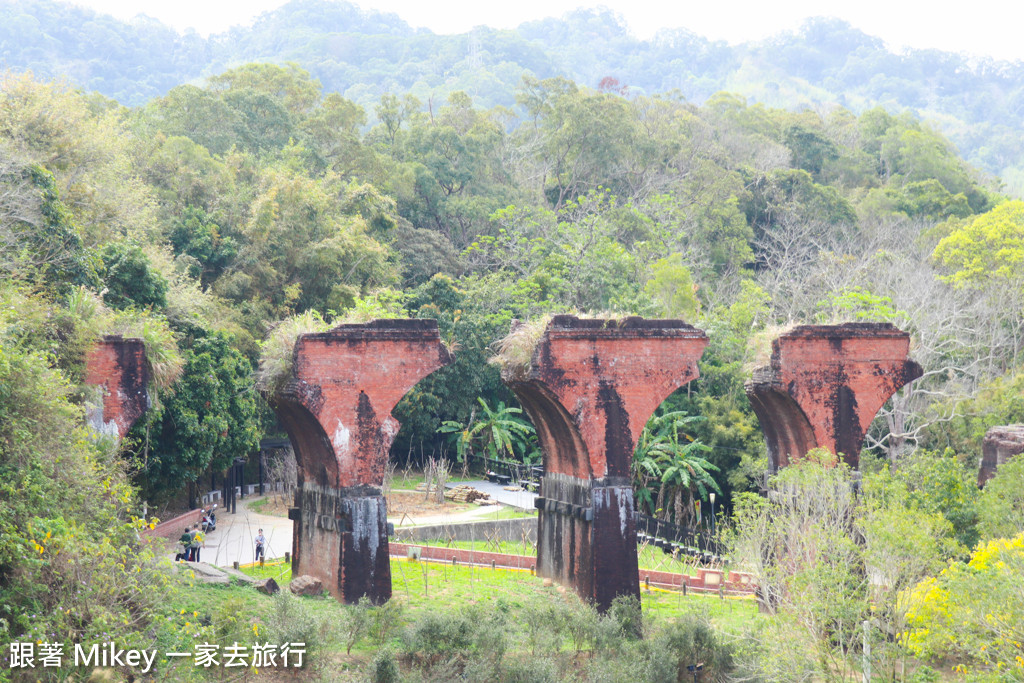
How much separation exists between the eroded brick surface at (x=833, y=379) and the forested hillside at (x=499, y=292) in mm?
504

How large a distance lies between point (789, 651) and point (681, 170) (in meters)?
26.5

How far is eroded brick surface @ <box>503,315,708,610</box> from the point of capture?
13.1 metres

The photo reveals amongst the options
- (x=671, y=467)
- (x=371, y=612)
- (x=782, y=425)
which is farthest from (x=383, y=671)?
(x=671, y=467)

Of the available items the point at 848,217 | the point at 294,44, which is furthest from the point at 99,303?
the point at 294,44

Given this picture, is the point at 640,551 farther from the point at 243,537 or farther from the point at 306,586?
the point at 306,586

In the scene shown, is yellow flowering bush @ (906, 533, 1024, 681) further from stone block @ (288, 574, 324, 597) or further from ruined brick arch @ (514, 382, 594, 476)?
stone block @ (288, 574, 324, 597)

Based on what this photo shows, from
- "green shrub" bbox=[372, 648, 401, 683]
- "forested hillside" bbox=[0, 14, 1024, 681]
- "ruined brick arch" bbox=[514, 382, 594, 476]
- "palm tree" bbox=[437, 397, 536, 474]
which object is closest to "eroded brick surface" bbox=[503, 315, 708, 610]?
"ruined brick arch" bbox=[514, 382, 594, 476]

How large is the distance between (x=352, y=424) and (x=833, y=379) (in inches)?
279

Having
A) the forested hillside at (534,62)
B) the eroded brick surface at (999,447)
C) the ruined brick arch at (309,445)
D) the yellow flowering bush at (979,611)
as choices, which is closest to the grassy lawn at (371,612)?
the ruined brick arch at (309,445)

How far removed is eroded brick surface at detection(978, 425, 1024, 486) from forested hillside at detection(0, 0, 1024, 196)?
117 feet

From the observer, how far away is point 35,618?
8008mm

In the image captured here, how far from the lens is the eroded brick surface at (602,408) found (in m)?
13.1

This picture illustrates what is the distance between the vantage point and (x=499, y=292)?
24922 millimetres

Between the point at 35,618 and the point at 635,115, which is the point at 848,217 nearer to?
the point at 635,115
